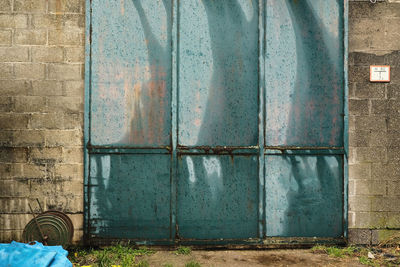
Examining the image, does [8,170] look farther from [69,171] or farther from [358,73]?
[358,73]

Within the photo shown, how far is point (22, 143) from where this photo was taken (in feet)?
13.4

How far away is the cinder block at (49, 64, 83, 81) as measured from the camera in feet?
13.5

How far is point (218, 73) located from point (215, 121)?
22.5 inches

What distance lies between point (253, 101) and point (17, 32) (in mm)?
2874

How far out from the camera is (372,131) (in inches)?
169

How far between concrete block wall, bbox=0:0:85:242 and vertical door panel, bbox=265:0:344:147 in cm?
227

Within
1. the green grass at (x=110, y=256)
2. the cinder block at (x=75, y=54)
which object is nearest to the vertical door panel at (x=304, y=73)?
the green grass at (x=110, y=256)

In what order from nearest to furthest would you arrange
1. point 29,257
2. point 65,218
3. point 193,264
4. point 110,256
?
point 29,257
point 193,264
point 110,256
point 65,218

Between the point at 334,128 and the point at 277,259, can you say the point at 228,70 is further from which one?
the point at 277,259

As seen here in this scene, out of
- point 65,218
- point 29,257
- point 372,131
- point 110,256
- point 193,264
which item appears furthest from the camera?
point 372,131

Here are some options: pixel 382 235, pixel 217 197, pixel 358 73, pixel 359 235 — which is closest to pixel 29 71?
pixel 217 197

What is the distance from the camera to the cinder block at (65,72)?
412cm

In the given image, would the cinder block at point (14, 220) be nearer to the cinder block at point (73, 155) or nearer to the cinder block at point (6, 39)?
the cinder block at point (73, 155)

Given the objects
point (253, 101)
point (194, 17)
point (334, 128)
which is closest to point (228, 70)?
point (253, 101)
